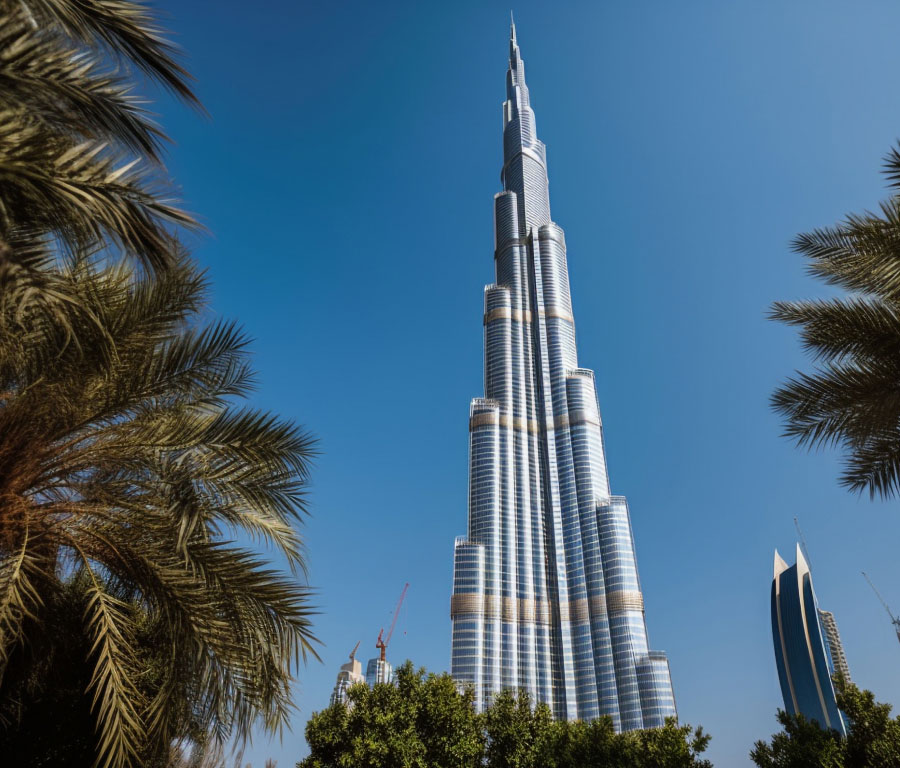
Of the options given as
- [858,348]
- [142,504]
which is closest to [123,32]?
[142,504]

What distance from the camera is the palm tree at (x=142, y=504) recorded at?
756cm

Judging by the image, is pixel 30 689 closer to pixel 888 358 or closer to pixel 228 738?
pixel 228 738

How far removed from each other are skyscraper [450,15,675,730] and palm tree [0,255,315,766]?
13523 cm

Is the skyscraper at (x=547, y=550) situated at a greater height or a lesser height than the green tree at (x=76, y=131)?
greater

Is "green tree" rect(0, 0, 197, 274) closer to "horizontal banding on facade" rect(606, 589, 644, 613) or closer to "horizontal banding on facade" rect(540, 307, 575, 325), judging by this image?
"horizontal banding on facade" rect(606, 589, 644, 613)

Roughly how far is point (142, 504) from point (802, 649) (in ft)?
555

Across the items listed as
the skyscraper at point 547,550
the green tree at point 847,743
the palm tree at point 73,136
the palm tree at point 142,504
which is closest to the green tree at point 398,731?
the green tree at point 847,743

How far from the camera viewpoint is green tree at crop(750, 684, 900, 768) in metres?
19.1

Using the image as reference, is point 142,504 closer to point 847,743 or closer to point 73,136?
point 73,136

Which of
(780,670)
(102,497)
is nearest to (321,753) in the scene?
(102,497)

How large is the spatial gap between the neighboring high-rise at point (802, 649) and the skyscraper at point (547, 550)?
3545cm

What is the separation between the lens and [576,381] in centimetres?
16812

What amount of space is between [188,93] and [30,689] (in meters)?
10.6

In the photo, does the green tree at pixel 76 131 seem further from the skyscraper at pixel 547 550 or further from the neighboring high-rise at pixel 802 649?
the neighboring high-rise at pixel 802 649
